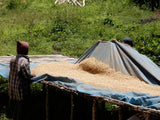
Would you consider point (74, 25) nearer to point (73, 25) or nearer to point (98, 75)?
point (73, 25)

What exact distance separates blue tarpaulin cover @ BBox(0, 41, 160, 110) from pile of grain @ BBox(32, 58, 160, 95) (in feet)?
0.50

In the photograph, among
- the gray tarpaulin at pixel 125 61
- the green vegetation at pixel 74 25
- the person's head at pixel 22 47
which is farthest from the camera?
the green vegetation at pixel 74 25

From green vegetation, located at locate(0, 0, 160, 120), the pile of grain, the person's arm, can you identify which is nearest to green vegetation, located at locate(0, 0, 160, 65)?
green vegetation, located at locate(0, 0, 160, 120)

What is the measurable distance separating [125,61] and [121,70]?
23cm

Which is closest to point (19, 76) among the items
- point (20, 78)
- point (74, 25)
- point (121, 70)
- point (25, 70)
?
point (20, 78)

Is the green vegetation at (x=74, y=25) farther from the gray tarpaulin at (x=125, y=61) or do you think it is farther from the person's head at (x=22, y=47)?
the person's head at (x=22, y=47)

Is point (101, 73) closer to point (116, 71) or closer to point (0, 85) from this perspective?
point (116, 71)

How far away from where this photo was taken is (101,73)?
16.3ft

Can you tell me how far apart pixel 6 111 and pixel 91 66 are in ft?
6.97

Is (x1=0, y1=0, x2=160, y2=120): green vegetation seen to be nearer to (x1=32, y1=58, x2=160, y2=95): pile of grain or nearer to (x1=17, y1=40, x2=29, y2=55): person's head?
(x1=32, y1=58, x2=160, y2=95): pile of grain

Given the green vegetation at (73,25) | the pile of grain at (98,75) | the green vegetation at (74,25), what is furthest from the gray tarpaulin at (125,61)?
the green vegetation at (74,25)

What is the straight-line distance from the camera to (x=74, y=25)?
1291 cm

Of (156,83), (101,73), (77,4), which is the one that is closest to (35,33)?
(77,4)

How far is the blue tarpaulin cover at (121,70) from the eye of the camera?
10.9 ft
